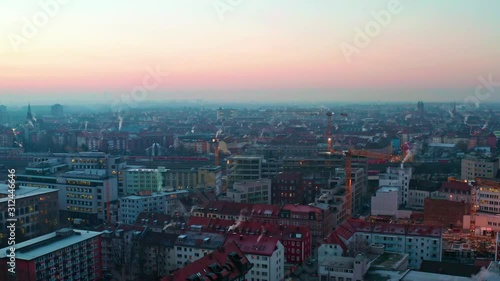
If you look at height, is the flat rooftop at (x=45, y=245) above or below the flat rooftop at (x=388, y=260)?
above

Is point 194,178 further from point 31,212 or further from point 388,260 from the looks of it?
point 388,260

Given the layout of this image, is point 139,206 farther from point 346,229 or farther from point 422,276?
point 422,276

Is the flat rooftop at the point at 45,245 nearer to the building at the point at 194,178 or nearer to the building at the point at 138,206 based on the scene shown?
A: the building at the point at 138,206

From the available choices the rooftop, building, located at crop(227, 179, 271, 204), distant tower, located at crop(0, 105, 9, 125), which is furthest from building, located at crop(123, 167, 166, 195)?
distant tower, located at crop(0, 105, 9, 125)

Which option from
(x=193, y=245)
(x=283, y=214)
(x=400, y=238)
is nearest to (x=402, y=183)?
(x=283, y=214)

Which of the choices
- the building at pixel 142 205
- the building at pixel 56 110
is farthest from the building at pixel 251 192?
the building at pixel 56 110

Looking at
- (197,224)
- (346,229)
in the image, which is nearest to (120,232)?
(197,224)

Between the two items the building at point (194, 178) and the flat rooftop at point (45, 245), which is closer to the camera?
the flat rooftop at point (45, 245)
